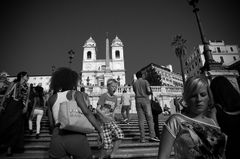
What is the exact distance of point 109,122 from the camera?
364cm

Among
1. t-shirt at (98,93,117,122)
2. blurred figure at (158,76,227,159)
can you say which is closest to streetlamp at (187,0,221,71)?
t-shirt at (98,93,117,122)

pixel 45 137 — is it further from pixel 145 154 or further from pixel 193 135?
pixel 193 135

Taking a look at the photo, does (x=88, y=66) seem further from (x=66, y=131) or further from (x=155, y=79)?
(x=66, y=131)

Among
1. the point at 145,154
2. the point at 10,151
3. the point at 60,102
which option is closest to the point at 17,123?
the point at 10,151

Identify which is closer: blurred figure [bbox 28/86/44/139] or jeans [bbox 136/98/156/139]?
jeans [bbox 136/98/156/139]

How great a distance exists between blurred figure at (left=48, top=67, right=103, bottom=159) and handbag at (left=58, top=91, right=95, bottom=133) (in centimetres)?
6

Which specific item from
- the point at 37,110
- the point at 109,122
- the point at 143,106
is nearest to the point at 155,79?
the point at 143,106

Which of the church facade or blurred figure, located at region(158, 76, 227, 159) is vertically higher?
the church facade

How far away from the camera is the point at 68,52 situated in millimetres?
18141

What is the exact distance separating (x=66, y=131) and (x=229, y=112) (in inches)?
80.7

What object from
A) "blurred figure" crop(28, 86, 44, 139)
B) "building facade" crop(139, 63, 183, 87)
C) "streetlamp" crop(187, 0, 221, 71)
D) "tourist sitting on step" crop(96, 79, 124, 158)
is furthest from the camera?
"building facade" crop(139, 63, 183, 87)

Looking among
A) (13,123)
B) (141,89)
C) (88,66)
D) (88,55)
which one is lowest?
(13,123)

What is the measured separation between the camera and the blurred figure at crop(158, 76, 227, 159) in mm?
1396

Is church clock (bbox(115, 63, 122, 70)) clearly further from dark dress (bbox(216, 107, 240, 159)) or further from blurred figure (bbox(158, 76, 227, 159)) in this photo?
blurred figure (bbox(158, 76, 227, 159))
